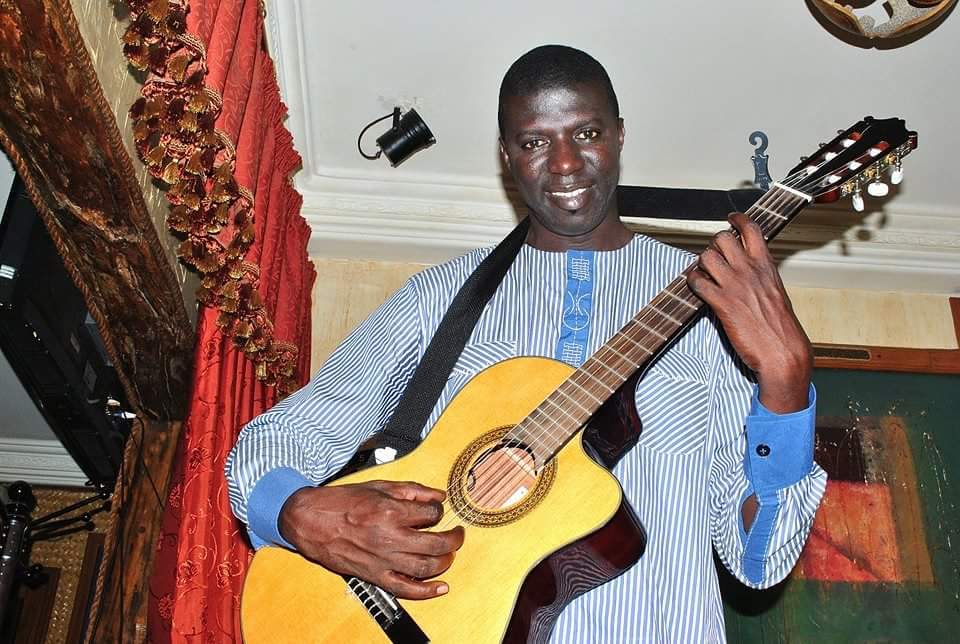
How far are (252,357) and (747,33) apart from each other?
1911 mm

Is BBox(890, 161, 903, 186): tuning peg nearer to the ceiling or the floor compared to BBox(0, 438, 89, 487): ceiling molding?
nearer to the ceiling

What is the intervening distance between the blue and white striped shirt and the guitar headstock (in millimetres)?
317

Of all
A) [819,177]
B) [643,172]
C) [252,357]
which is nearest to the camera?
[819,177]

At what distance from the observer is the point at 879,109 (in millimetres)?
3697

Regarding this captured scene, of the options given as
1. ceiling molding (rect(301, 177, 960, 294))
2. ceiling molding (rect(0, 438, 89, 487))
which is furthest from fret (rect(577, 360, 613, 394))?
ceiling molding (rect(0, 438, 89, 487))

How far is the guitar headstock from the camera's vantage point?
2029 millimetres

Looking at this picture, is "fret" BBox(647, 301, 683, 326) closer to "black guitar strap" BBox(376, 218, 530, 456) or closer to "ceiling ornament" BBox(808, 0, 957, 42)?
"black guitar strap" BBox(376, 218, 530, 456)

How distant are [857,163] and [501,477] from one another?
977mm

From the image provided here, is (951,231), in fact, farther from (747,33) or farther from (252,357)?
(252,357)

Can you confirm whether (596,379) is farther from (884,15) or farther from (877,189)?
(884,15)

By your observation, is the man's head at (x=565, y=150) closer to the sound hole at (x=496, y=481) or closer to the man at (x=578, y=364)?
the man at (x=578, y=364)

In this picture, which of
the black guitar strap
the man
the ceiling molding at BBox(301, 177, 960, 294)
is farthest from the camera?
the ceiling molding at BBox(301, 177, 960, 294)

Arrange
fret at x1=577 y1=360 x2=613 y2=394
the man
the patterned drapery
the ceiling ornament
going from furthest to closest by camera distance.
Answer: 1. the ceiling ornament
2. the patterned drapery
3. fret at x1=577 y1=360 x2=613 y2=394
4. the man

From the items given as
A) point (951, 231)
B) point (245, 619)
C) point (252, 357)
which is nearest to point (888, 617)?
point (951, 231)
